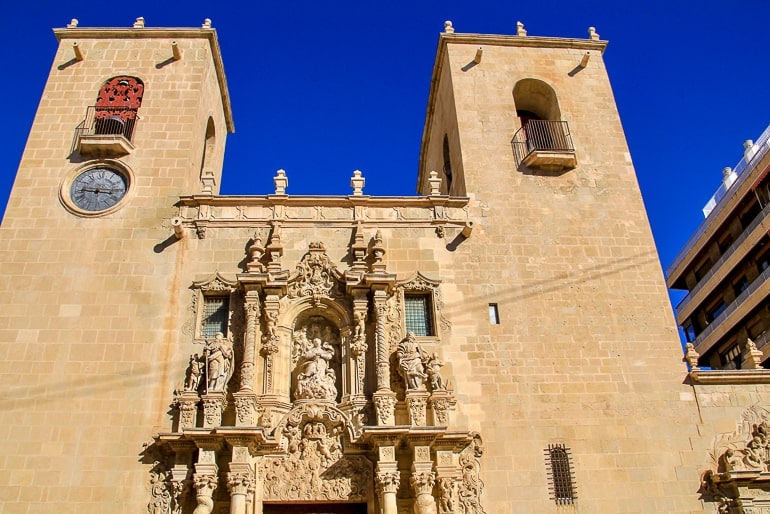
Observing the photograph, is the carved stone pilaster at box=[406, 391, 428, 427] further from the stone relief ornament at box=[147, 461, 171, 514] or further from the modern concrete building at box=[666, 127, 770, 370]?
the modern concrete building at box=[666, 127, 770, 370]

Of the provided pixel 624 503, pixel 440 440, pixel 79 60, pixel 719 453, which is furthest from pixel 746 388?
pixel 79 60

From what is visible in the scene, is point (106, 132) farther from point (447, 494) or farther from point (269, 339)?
point (447, 494)

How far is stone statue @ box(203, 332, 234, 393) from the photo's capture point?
41.4 feet

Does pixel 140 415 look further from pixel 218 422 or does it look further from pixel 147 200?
pixel 147 200

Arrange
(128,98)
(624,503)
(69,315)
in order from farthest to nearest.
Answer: (128,98)
(69,315)
(624,503)

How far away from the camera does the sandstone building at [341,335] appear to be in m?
12.2

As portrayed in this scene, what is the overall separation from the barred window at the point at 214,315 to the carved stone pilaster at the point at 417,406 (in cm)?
396

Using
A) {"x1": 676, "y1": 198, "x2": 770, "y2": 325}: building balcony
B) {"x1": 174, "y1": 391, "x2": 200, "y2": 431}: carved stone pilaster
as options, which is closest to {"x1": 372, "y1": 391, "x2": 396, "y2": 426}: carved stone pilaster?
{"x1": 174, "y1": 391, "x2": 200, "y2": 431}: carved stone pilaster

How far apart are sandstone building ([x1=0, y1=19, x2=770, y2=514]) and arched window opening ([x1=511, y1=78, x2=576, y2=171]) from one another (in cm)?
8

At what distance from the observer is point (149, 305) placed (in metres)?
13.7

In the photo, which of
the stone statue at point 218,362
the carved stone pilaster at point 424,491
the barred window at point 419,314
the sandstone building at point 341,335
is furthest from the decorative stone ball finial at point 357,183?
the carved stone pilaster at point 424,491

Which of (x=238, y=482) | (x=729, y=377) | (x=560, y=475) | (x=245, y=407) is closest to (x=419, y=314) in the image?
(x=245, y=407)

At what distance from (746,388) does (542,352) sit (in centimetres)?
415

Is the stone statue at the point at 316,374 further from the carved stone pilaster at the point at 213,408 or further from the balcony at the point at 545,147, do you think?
the balcony at the point at 545,147
